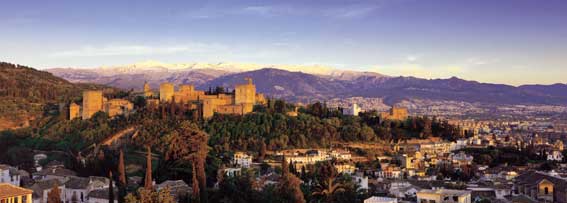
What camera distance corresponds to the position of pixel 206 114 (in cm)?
5322

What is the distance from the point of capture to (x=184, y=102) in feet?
188

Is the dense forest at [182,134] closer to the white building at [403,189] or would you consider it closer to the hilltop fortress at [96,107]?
the hilltop fortress at [96,107]

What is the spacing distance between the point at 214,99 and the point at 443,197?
33.7 meters

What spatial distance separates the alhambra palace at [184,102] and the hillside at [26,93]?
6.73 meters

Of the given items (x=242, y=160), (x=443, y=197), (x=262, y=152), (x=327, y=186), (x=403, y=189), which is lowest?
(x=242, y=160)

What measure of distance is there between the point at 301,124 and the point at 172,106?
1013 cm

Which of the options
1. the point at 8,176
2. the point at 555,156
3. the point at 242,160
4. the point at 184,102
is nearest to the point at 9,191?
the point at 8,176

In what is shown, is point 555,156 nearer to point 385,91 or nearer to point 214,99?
point 214,99

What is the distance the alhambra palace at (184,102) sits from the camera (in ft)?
178

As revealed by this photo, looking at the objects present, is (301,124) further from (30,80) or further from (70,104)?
(30,80)

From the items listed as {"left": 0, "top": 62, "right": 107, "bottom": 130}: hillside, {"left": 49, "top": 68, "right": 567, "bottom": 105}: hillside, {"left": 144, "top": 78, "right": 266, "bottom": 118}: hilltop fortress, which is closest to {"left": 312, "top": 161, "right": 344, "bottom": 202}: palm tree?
{"left": 144, "top": 78, "right": 266, "bottom": 118}: hilltop fortress

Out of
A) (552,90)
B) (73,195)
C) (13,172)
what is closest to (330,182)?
(73,195)

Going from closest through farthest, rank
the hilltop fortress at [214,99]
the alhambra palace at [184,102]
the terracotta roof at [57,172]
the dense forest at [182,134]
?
the terracotta roof at [57,172] → the dense forest at [182,134] → the hilltop fortress at [214,99] → the alhambra palace at [184,102]

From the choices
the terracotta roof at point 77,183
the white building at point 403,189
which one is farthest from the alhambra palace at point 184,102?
the white building at point 403,189
